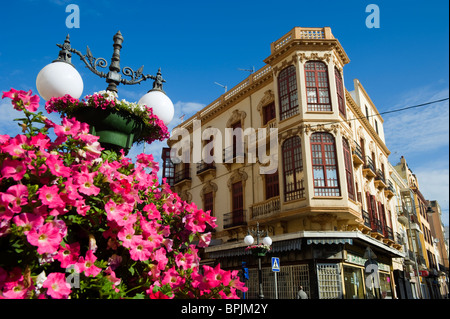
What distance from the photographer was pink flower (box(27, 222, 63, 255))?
1.50 m

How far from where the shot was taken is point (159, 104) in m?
4.03

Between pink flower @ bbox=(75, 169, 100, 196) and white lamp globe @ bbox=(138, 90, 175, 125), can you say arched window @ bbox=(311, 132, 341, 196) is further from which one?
pink flower @ bbox=(75, 169, 100, 196)

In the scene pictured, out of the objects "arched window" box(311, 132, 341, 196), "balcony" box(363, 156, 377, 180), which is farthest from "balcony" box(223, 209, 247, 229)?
"balcony" box(363, 156, 377, 180)

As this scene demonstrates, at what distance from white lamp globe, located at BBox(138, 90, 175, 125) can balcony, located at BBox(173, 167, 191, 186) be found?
19.4 m

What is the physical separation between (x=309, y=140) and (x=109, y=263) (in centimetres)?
1476

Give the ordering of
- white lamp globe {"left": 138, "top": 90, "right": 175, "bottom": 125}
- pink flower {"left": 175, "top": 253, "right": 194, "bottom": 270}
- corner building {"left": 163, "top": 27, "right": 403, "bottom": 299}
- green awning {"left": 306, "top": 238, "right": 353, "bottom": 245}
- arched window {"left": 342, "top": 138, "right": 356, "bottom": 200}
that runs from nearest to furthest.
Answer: pink flower {"left": 175, "top": 253, "right": 194, "bottom": 270} < white lamp globe {"left": 138, "top": 90, "right": 175, "bottom": 125} < green awning {"left": 306, "top": 238, "right": 353, "bottom": 245} < corner building {"left": 163, "top": 27, "right": 403, "bottom": 299} < arched window {"left": 342, "top": 138, "right": 356, "bottom": 200}

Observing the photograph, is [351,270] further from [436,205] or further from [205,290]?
[436,205]

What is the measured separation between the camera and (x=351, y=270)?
1593cm

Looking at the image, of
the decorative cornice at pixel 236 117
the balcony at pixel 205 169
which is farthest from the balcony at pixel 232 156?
the decorative cornice at pixel 236 117

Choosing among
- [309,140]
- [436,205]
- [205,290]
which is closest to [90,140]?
[205,290]

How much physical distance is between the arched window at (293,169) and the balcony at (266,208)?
726mm

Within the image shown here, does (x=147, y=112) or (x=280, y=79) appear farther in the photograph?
(x=280, y=79)
